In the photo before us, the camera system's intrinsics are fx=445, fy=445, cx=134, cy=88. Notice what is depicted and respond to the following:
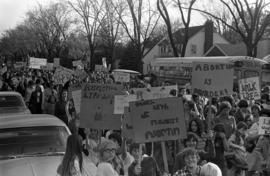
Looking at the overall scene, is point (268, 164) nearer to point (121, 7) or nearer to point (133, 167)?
point (133, 167)

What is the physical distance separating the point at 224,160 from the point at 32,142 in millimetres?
2807

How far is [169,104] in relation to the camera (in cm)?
613

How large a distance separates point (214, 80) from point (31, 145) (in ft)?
12.2

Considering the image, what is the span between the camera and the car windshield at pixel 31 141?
614 cm

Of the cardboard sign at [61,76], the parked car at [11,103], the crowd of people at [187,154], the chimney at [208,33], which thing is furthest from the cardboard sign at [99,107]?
the chimney at [208,33]

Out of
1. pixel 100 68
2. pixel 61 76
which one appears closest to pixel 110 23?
pixel 100 68

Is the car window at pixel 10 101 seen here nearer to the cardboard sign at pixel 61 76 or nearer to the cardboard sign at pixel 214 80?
the cardboard sign at pixel 214 80

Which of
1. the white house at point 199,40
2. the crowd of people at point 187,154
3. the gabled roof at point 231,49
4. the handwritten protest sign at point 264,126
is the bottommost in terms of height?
the crowd of people at point 187,154

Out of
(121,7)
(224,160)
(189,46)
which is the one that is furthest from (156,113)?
(189,46)

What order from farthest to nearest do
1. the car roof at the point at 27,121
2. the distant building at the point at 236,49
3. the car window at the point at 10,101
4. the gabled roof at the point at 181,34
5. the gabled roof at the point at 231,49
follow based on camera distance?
the gabled roof at the point at 181,34
the distant building at the point at 236,49
the gabled roof at the point at 231,49
the car window at the point at 10,101
the car roof at the point at 27,121

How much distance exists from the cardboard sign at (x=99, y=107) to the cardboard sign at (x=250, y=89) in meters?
4.70

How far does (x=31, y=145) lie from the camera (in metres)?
6.26

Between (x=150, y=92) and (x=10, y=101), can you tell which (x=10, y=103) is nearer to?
(x=10, y=101)

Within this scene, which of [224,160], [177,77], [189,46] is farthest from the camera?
[189,46]
